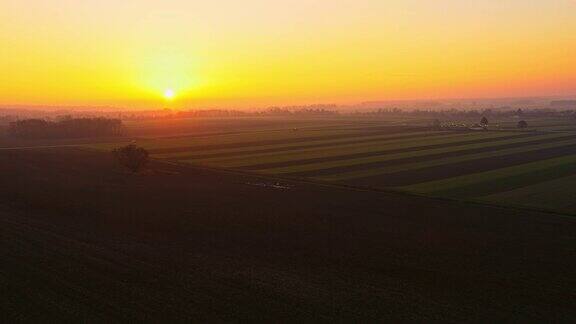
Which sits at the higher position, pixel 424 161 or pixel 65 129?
pixel 65 129

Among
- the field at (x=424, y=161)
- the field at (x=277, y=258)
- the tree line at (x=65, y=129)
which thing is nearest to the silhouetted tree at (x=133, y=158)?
the field at (x=424, y=161)

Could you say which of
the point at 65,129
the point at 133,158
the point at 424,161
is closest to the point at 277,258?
the point at 133,158

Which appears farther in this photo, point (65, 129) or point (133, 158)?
point (65, 129)

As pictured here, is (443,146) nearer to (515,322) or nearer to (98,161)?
(98,161)

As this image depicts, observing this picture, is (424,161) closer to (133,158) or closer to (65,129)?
(133,158)

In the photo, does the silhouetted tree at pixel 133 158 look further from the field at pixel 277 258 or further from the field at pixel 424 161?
the field at pixel 277 258

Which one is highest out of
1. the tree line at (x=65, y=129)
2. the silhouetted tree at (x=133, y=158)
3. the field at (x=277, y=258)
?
the tree line at (x=65, y=129)

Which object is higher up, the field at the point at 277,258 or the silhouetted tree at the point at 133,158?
the silhouetted tree at the point at 133,158

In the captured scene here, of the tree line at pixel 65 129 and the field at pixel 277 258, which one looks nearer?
the field at pixel 277 258
